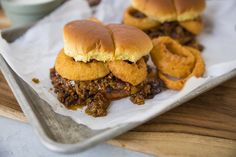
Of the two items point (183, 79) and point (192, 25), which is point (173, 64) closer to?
point (183, 79)

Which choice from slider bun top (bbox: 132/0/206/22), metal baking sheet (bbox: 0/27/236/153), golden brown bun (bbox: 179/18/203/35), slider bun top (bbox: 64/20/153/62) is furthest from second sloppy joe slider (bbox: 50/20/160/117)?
golden brown bun (bbox: 179/18/203/35)

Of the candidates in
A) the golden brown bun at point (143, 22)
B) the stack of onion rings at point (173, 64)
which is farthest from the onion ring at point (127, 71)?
the golden brown bun at point (143, 22)

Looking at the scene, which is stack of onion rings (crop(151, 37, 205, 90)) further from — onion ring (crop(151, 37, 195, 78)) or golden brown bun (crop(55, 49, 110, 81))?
golden brown bun (crop(55, 49, 110, 81))

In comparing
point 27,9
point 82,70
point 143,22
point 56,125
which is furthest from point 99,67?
point 27,9

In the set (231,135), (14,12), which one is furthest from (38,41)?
(231,135)

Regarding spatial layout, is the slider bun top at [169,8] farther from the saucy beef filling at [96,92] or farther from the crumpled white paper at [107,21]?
the saucy beef filling at [96,92]

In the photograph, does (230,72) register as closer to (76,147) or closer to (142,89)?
(142,89)
